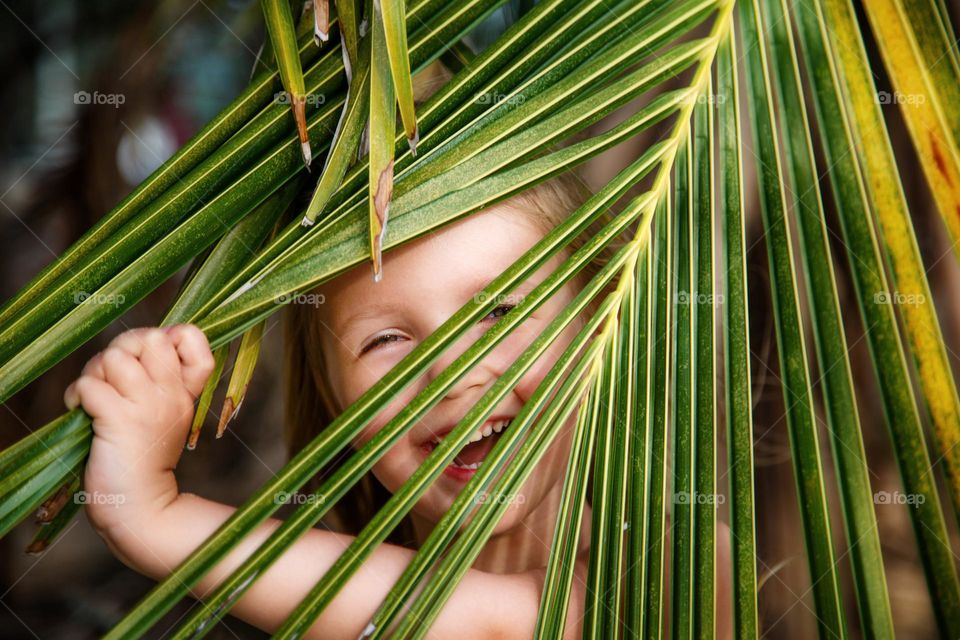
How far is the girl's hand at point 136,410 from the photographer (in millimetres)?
460

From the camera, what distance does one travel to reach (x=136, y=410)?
1.55 ft

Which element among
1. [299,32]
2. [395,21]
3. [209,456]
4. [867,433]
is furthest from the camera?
[209,456]

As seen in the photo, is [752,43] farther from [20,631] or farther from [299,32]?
[20,631]

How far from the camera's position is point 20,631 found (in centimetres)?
135

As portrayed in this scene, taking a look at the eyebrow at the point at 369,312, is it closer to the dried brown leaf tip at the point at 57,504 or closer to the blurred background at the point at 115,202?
the dried brown leaf tip at the point at 57,504

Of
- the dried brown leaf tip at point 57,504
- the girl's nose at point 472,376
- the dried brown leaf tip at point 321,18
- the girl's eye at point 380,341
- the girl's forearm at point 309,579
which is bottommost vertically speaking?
the dried brown leaf tip at point 57,504

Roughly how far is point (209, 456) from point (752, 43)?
1.23 m

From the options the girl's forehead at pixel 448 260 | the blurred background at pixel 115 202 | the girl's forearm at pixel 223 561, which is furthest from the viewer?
the blurred background at pixel 115 202

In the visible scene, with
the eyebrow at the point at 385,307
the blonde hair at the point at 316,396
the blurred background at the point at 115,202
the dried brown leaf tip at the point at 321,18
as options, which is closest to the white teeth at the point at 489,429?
the eyebrow at the point at 385,307

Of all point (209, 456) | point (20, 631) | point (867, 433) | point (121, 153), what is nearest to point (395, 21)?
point (867, 433)

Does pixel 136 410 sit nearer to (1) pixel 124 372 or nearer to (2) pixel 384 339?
(1) pixel 124 372

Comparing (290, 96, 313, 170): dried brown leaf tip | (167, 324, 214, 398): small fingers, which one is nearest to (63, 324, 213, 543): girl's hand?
(167, 324, 214, 398): small fingers

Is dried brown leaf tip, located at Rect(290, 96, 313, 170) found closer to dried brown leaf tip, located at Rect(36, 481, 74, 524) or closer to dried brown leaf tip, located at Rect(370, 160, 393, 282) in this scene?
dried brown leaf tip, located at Rect(370, 160, 393, 282)

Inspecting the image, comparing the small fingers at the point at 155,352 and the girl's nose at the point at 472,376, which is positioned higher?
the girl's nose at the point at 472,376
